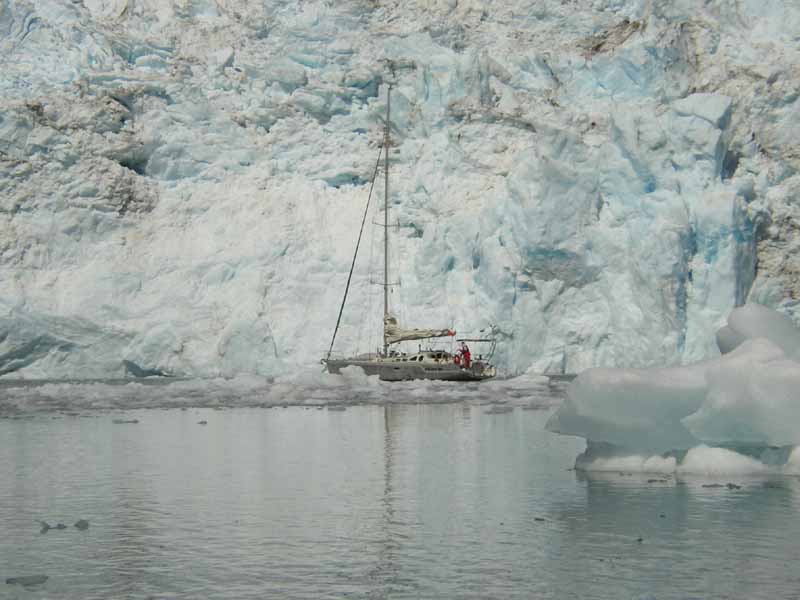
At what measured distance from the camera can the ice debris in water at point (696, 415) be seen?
26.0 feet

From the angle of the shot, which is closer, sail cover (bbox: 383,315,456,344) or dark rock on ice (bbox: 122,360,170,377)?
sail cover (bbox: 383,315,456,344)

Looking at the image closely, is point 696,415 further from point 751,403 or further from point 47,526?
point 47,526

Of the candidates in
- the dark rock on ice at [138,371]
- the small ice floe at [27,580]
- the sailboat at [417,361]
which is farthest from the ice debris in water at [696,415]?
the dark rock on ice at [138,371]

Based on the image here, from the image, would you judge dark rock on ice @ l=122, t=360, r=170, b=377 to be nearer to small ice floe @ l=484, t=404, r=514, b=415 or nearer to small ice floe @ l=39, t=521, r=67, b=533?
small ice floe @ l=484, t=404, r=514, b=415

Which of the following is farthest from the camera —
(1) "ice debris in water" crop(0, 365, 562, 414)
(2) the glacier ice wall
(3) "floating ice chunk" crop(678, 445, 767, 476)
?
(2) the glacier ice wall

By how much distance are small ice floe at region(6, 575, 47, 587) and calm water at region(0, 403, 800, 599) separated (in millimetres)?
51

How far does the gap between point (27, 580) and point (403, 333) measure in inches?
853

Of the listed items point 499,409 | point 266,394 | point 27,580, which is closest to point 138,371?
point 266,394

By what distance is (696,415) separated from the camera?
8.02 metres

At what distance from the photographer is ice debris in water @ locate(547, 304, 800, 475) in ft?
26.0

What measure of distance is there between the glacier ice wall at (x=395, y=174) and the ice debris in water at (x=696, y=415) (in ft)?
56.8

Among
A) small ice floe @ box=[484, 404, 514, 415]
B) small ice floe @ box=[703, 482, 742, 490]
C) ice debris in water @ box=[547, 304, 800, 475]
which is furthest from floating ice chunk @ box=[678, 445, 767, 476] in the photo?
small ice floe @ box=[484, 404, 514, 415]

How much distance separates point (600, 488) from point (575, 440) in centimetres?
365

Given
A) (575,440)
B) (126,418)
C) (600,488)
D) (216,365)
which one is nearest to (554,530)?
(600,488)
